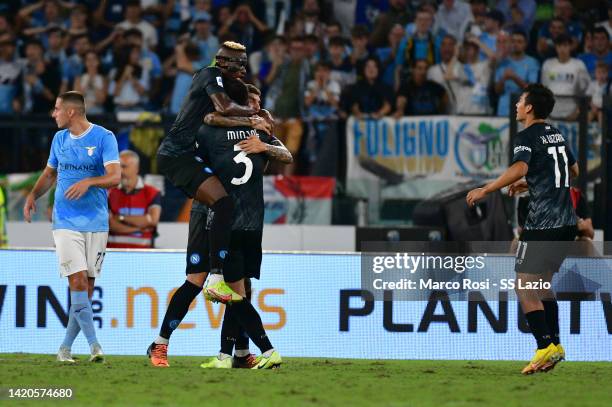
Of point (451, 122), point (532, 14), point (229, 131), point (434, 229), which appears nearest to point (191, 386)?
point (229, 131)

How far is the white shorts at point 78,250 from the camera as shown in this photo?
35.2 ft

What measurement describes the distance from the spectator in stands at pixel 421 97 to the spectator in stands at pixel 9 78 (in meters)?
5.52

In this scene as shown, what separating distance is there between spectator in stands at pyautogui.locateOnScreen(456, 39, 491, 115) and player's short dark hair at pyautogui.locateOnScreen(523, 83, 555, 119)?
23.8 ft

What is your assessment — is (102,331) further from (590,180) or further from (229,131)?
(590,180)

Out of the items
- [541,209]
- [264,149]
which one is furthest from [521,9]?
[264,149]

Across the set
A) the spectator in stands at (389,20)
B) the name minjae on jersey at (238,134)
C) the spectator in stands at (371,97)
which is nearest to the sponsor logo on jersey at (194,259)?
the name minjae on jersey at (238,134)

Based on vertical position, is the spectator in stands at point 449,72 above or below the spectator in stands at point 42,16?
below

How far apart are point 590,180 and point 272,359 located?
6779mm

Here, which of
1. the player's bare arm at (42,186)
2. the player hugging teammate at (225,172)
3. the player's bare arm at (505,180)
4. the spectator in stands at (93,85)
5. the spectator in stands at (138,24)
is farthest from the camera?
the spectator in stands at (138,24)

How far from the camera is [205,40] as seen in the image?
19.5 metres

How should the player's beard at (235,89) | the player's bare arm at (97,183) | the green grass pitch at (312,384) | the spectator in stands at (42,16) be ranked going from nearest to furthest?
the green grass pitch at (312,384) < the player's beard at (235,89) < the player's bare arm at (97,183) < the spectator in stands at (42,16)

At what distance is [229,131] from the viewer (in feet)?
33.4

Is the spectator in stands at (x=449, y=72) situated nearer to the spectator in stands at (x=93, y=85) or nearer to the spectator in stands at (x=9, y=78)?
the spectator in stands at (x=93, y=85)

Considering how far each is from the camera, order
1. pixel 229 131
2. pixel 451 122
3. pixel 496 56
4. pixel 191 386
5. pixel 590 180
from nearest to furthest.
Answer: pixel 191 386
pixel 229 131
pixel 590 180
pixel 451 122
pixel 496 56
